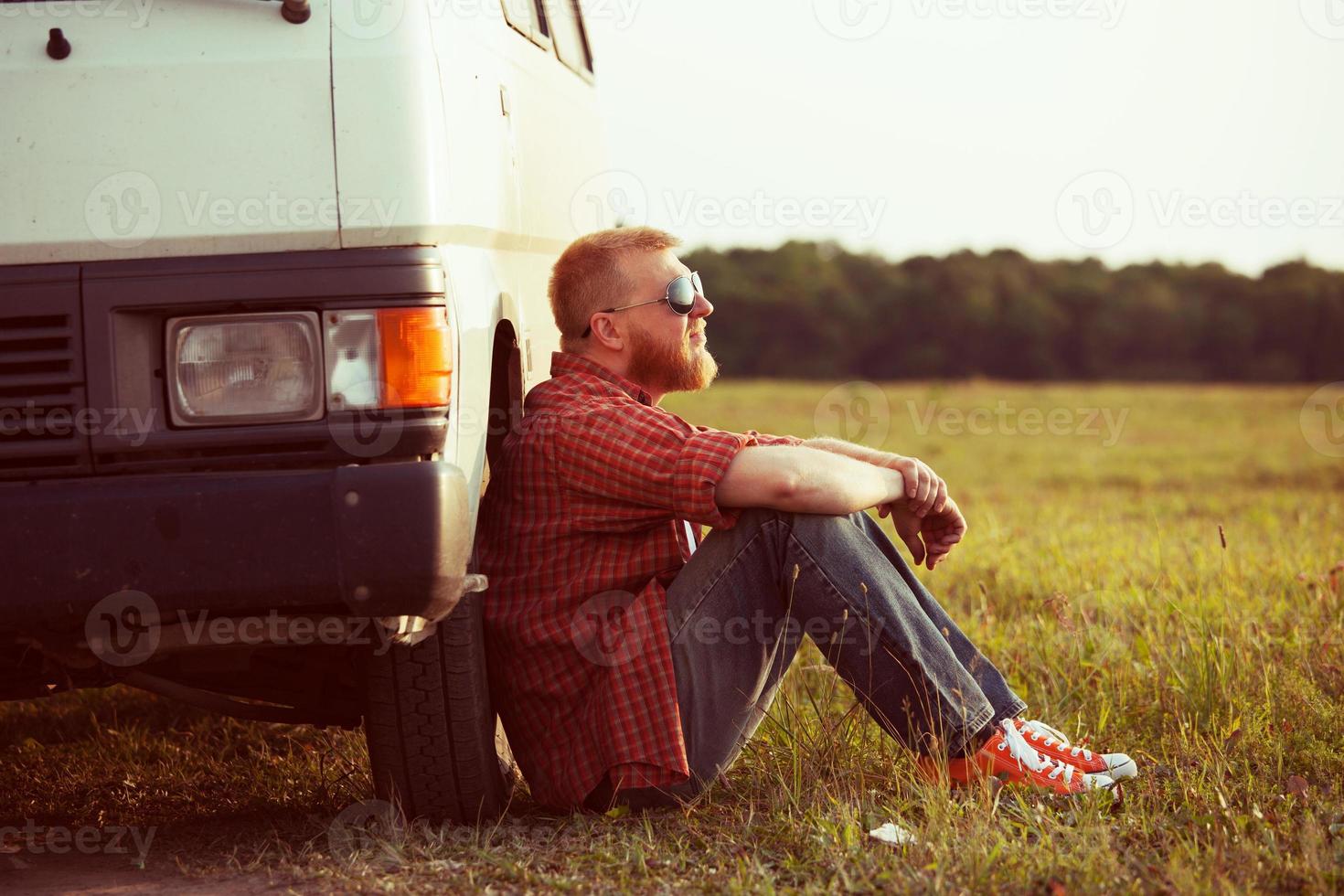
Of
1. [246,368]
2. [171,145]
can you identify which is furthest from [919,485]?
[171,145]

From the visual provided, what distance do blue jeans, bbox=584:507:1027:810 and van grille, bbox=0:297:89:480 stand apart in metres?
1.30

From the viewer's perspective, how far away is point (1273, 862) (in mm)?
2506

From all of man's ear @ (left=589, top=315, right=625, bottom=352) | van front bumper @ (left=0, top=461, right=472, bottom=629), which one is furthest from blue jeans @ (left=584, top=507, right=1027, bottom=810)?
van front bumper @ (left=0, top=461, right=472, bottom=629)

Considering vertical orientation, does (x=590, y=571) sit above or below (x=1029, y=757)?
above

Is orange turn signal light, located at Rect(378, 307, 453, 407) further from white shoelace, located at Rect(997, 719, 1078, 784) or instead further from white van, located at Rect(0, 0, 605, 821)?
white shoelace, located at Rect(997, 719, 1078, 784)

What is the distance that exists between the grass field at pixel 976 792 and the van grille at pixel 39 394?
3.32 feet

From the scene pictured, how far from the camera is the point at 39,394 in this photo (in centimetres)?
235

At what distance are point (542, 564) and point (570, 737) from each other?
0.41 m

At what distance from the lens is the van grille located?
2.34 metres

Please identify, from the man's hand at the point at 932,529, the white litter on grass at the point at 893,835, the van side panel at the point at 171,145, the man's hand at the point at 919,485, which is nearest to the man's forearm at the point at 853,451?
the man's hand at the point at 919,485

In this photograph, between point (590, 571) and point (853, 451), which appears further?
point (853, 451)

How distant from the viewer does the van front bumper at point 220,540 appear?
226 centimetres

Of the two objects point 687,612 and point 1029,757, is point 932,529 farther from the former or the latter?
point 687,612

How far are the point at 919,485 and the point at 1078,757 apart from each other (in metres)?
0.72
